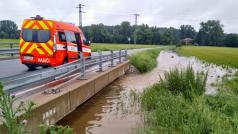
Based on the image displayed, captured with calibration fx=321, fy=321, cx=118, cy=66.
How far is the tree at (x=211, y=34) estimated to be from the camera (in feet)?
475

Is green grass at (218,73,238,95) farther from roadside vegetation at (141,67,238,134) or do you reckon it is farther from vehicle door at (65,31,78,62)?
vehicle door at (65,31,78,62)

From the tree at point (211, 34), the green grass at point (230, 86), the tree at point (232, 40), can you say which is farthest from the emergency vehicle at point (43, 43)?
the tree at point (211, 34)

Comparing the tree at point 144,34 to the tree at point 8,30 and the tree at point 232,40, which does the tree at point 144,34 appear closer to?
the tree at point 232,40

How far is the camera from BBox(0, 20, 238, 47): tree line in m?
111

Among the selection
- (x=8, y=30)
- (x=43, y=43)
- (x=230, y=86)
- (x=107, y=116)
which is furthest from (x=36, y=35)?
(x=8, y=30)

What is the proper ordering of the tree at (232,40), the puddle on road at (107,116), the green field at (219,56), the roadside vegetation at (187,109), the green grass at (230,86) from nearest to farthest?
the roadside vegetation at (187,109) → the puddle on road at (107,116) → the green grass at (230,86) → the green field at (219,56) → the tree at (232,40)

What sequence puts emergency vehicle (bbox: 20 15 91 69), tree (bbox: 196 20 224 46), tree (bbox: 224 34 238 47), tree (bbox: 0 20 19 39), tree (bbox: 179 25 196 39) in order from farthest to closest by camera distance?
tree (bbox: 179 25 196 39) < tree (bbox: 196 20 224 46) < tree (bbox: 224 34 238 47) < tree (bbox: 0 20 19 39) < emergency vehicle (bbox: 20 15 91 69)

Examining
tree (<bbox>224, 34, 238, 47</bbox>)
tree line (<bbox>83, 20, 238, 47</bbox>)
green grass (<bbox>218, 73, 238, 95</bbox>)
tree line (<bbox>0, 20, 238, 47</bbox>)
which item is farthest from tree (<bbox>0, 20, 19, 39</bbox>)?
tree (<bbox>224, 34, 238, 47</bbox>)

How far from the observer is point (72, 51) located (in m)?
13.1

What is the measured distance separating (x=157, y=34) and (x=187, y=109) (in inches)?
5111

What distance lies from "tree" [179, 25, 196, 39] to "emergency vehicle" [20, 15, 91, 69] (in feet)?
526

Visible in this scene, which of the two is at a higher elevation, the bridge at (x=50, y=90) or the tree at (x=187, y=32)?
the tree at (x=187, y=32)

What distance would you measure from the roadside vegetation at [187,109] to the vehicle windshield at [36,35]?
4503mm

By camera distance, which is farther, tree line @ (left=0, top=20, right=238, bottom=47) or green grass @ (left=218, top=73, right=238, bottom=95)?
tree line @ (left=0, top=20, right=238, bottom=47)
